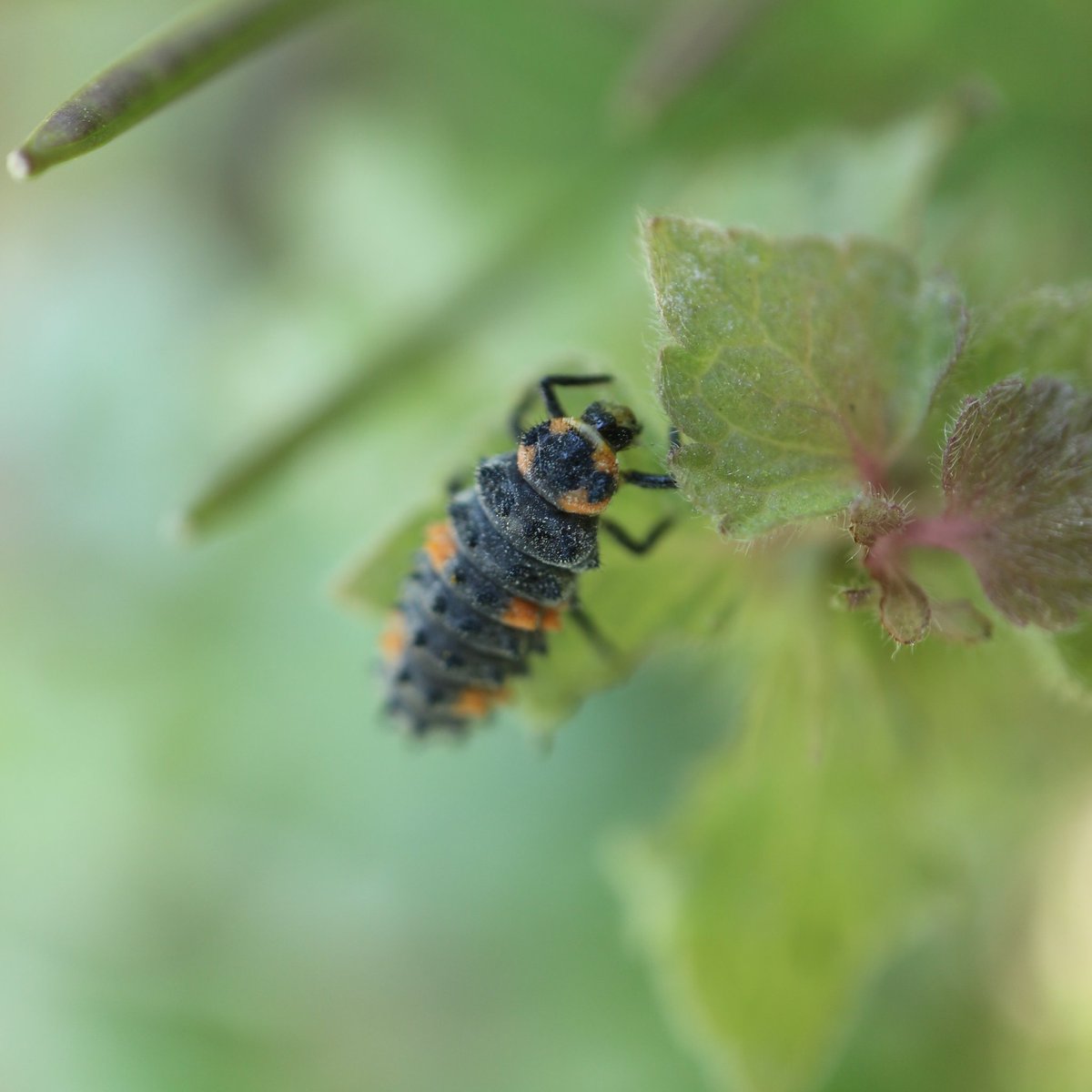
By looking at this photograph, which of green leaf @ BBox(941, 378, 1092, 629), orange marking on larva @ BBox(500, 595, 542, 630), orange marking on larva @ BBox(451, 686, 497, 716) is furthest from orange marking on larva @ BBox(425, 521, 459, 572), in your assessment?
green leaf @ BBox(941, 378, 1092, 629)

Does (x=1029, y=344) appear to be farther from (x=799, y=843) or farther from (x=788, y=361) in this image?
(x=799, y=843)

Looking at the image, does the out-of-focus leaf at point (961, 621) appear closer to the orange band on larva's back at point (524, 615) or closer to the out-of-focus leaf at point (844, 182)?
the orange band on larva's back at point (524, 615)

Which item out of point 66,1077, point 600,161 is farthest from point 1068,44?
point 66,1077

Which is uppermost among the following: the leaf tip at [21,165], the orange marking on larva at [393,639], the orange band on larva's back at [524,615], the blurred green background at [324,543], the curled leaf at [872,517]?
the blurred green background at [324,543]

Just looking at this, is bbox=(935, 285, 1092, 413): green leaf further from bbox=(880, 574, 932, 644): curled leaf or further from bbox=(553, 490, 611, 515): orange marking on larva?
bbox=(553, 490, 611, 515): orange marking on larva

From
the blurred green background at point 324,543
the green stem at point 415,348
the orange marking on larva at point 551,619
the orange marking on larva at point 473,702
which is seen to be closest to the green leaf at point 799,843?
the orange marking on larva at point 551,619

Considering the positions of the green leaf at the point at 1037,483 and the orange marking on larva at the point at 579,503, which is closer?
the green leaf at the point at 1037,483

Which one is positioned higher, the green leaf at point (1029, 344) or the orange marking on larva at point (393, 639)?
the orange marking on larva at point (393, 639)
